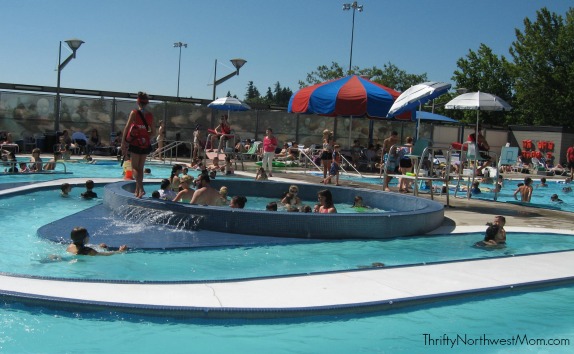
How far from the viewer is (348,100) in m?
19.5

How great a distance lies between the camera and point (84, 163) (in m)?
21.0

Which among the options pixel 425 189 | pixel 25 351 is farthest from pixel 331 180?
pixel 25 351

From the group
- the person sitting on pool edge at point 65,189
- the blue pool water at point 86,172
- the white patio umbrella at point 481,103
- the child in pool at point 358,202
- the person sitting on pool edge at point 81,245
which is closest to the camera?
the person sitting on pool edge at point 81,245

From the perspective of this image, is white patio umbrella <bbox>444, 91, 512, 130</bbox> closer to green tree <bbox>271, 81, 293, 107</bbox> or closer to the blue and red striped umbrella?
the blue and red striped umbrella

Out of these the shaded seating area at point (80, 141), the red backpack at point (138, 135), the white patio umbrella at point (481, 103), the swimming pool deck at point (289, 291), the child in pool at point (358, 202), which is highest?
→ the white patio umbrella at point (481, 103)

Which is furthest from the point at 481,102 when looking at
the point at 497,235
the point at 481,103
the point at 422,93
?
the point at 497,235

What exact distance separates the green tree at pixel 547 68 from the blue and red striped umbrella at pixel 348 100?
75.3ft

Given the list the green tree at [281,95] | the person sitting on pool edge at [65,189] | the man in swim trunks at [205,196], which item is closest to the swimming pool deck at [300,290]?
the man in swim trunks at [205,196]

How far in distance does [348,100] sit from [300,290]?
46.7 feet

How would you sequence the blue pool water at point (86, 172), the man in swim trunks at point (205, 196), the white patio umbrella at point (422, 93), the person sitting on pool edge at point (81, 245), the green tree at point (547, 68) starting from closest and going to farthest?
the person sitting on pool edge at point (81, 245)
the man in swim trunks at point (205, 196)
the white patio umbrella at point (422, 93)
the blue pool water at point (86, 172)
the green tree at point (547, 68)

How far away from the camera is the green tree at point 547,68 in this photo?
38.7 metres

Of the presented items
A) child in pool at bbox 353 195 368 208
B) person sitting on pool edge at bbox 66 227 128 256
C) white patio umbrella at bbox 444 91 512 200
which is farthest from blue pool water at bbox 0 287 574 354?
white patio umbrella at bbox 444 91 512 200

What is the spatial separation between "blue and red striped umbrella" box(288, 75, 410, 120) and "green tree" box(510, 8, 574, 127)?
75.3 feet

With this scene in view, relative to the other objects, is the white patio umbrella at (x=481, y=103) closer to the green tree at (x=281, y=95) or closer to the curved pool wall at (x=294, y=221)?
the curved pool wall at (x=294, y=221)
